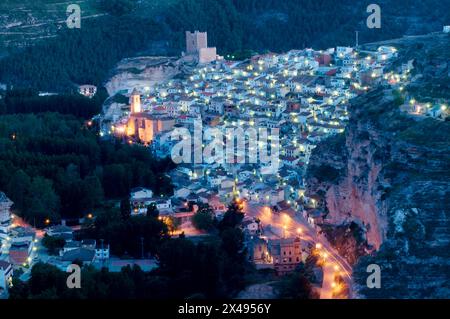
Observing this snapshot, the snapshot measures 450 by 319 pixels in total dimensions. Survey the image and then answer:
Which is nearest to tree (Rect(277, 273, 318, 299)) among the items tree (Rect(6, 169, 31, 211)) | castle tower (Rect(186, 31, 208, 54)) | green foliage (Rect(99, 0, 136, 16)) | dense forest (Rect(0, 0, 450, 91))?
tree (Rect(6, 169, 31, 211))

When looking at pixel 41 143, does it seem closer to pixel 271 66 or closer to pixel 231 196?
pixel 231 196

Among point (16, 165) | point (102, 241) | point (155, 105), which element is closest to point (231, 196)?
point (102, 241)

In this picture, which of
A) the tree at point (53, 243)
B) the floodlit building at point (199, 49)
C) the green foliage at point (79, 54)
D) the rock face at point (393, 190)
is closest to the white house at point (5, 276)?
the tree at point (53, 243)

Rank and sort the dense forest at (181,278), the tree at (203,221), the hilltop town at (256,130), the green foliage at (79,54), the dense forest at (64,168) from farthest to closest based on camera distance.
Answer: the green foliage at (79,54) → the dense forest at (64,168) → the tree at (203,221) → the hilltop town at (256,130) → the dense forest at (181,278)

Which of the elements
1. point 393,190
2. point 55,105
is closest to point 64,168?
point 55,105

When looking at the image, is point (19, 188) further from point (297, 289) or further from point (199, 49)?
point (199, 49)

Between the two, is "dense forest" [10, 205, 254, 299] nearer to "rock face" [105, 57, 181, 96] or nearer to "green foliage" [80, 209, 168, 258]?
"green foliage" [80, 209, 168, 258]

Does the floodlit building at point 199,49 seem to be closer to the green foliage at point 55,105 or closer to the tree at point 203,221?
the green foliage at point 55,105
